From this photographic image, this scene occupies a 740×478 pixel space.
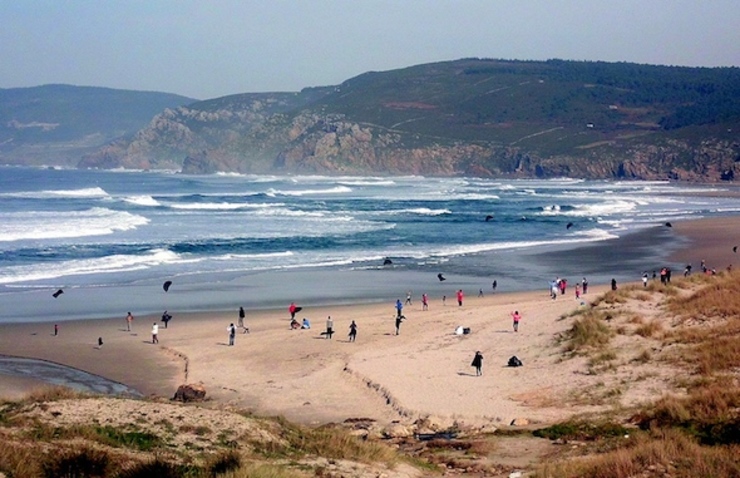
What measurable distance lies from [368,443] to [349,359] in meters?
9.04

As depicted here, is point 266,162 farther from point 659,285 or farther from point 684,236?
point 659,285

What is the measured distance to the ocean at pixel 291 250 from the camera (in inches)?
1156

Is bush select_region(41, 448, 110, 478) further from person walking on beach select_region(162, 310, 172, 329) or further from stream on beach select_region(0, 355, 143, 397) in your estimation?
person walking on beach select_region(162, 310, 172, 329)

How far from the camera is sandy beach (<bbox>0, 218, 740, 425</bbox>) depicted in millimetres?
15945

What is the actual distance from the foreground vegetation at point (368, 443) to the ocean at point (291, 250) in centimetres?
1497

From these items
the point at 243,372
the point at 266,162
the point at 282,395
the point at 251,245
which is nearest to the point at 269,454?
the point at 282,395

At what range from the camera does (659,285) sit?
23375 mm

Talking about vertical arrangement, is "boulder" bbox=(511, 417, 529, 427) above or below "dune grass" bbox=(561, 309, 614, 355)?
below

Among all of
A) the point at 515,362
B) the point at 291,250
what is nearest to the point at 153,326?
the point at 515,362

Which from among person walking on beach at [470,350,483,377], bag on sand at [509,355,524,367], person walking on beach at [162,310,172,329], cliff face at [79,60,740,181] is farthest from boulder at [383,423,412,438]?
cliff face at [79,60,740,181]

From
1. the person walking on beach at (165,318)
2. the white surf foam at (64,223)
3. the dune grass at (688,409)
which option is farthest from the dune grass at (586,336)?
the white surf foam at (64,223)

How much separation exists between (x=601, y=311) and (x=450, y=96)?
579ft

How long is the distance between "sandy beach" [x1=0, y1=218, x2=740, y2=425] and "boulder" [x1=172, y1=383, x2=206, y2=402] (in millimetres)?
325

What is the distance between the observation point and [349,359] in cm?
2023
